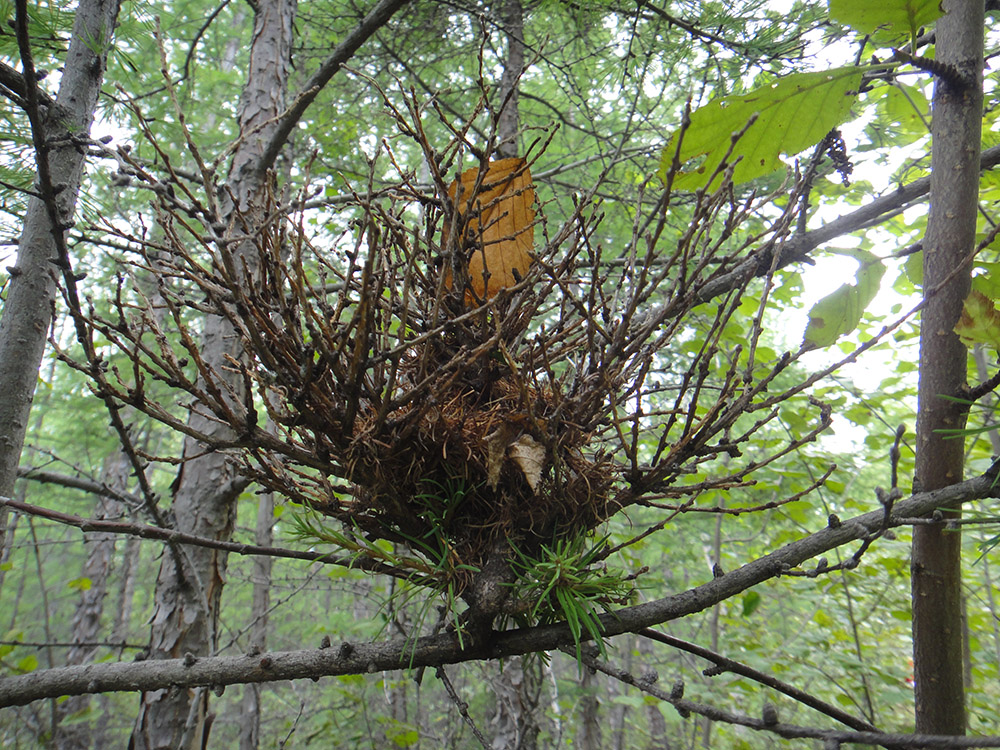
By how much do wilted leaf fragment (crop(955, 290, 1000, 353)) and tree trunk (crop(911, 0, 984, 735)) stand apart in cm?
7

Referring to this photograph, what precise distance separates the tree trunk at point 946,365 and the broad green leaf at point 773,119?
241mm

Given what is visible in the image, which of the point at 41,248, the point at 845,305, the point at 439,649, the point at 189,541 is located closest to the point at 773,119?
the point at 845,305

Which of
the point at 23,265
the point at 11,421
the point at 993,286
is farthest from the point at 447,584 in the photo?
the point at 23,265

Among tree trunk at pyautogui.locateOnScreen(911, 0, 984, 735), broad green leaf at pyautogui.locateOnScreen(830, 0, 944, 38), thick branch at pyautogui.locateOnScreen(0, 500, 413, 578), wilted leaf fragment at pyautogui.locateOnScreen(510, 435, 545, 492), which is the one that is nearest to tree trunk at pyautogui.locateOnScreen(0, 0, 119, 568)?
thick branch at pyautogui.locateOnScreen(0, 500, 413, 578)

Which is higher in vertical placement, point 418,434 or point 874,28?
point 874,28

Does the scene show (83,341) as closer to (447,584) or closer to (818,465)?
(447,584)

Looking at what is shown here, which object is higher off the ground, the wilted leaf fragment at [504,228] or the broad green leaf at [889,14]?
the broad green leaf at [889,14]

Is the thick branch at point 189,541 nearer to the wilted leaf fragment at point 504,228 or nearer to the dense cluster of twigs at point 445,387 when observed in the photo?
the dense cluster of twigs at point 445,387

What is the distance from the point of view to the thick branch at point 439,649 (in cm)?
88

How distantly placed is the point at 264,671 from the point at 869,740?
1.15 metres

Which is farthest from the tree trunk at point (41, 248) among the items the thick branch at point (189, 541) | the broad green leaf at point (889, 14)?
the broad green leaf at point (889, 14)

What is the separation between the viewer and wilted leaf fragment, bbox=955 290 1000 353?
832 millimetres

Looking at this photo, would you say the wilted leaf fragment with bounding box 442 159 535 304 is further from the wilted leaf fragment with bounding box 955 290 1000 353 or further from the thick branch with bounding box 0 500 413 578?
the wilted leaf fragment with bounding box 955 290 1000 353

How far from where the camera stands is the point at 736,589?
0.95 meters
